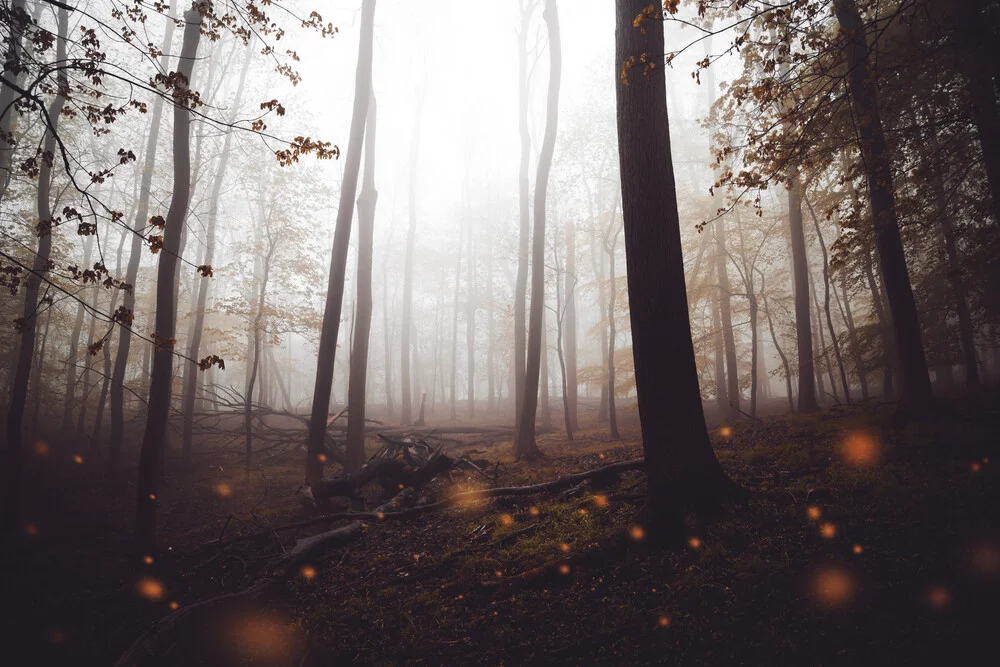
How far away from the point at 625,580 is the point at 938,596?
221 centimetres

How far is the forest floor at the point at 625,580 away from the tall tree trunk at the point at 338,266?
2409 mm

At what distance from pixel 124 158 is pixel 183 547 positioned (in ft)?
21.8

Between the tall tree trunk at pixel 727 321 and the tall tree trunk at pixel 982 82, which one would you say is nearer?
the tall tree trunk at pixel 982 82

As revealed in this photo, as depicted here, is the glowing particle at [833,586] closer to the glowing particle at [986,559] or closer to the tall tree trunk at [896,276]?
the glowing particle at [986,559]

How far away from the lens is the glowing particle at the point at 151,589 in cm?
547

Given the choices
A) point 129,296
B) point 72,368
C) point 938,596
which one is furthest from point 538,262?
point 72,368

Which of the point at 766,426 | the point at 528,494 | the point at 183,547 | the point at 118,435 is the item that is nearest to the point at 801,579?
the point at 528,494

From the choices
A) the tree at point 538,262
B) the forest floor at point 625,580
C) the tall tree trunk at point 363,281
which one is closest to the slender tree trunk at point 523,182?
the tree at point 538,262

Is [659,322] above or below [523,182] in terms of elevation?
below

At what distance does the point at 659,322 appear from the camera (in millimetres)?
4520

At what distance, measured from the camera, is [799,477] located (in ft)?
17.7

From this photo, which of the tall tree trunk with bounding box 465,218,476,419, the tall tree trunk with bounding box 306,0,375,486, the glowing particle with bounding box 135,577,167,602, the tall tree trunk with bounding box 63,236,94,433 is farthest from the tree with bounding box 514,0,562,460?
the tall tree trunk with bounding box 465,218,476,419

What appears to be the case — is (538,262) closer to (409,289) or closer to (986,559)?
(986,559)

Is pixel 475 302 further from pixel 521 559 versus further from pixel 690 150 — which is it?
pixel 521 559
